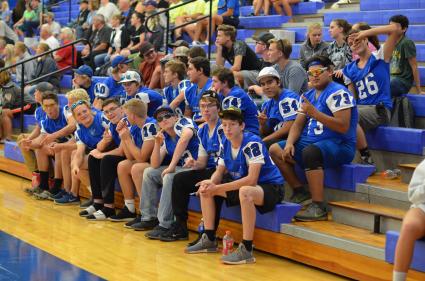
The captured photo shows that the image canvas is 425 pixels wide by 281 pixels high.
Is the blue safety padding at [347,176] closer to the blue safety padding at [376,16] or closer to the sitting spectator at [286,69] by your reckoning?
the sitting spectator at [286,69]

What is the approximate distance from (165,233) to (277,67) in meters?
2.04

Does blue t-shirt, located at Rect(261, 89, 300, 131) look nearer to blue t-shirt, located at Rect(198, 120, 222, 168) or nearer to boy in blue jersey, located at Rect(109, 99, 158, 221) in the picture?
blue t-shirt, located at Rect(198, 120, 222, 168)

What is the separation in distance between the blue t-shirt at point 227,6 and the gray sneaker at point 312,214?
18.2 ft

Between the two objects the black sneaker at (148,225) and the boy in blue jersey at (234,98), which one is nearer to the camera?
the boy in blue jersey at (234,98)

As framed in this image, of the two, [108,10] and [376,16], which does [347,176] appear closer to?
[376,16]

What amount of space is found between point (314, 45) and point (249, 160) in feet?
9.00

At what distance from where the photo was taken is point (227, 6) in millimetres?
12477

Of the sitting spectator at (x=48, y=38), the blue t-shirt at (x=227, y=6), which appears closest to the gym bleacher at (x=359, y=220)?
the blue t-shirt at (x=227, y=6)

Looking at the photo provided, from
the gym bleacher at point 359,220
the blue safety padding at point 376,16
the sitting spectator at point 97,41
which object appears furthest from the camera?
the sitting spectator at point 97,41

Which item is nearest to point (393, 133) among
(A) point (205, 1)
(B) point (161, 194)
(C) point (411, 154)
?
(C) point (411, 154)

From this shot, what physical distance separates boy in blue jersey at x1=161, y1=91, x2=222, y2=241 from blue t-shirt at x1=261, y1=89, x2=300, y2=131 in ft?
2.08

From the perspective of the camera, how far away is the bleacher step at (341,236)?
252 inches

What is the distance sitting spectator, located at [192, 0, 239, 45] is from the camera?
1234 centimetres

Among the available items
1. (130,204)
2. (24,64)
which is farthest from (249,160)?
(24,64)
